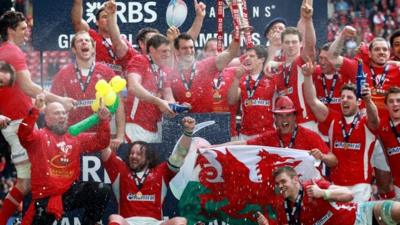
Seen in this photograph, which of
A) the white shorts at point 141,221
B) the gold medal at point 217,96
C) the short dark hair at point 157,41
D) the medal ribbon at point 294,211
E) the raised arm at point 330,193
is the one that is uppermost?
the short dark hair at point 157,41

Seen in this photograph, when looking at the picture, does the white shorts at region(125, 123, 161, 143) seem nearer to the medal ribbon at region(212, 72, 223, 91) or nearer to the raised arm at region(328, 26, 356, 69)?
the medal ribbon at region(212, 72, 223, 91)

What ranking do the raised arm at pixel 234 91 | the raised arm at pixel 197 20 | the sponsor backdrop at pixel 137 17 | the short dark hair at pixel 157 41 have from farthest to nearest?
the sponsor backdrop at pixel 137 17, the raised arm at pixel 197 20, the short dark hair at pixel 157 41, the raised arm at pixel 234 91

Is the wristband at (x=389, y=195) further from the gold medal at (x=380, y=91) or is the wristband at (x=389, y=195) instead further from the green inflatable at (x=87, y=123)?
the green inflatable at (x=87, y=123)

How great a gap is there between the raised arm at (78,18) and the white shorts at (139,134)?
131 cm

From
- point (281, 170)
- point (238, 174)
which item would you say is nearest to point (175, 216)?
point (238, 174)

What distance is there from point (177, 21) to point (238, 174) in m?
2.54

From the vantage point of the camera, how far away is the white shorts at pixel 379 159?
11430mm

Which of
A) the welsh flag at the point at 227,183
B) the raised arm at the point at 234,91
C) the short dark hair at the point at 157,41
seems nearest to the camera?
the welsh flag at the point at 227,183

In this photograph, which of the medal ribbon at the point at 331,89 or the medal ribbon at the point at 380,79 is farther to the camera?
the medal ribbon at the point at 331,89

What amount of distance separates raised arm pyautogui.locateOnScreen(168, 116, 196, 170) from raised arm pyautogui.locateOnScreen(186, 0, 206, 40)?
1.85 metres

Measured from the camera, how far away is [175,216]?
11.4 meters

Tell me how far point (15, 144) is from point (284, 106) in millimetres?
2535

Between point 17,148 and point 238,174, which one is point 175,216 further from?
point 17,148


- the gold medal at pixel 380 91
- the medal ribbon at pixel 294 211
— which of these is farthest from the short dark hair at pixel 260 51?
the medal ribbon at pixel 294 211
